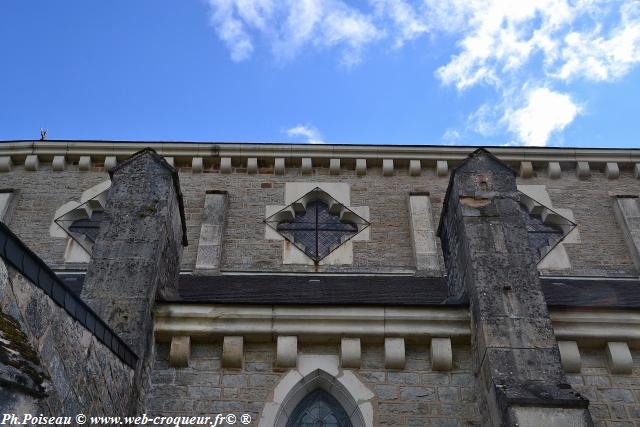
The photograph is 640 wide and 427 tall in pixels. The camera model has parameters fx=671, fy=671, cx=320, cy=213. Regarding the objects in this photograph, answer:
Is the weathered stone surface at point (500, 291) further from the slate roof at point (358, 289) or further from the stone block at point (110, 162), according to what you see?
the stone block at point (110, 162)

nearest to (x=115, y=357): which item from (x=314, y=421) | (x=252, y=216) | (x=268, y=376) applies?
(x=268, y=376)

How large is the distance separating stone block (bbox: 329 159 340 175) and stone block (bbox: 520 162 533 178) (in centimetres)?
319

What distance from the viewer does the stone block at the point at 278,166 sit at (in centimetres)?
1157

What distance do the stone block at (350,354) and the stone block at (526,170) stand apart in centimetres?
666

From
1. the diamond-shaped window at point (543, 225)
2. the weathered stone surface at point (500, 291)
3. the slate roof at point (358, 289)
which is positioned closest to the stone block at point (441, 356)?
the weathered stone surface at point (500, 291)

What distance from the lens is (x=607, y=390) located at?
6004mm

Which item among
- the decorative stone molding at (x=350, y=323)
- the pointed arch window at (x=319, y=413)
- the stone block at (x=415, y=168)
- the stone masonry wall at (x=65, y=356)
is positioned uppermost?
the stone block at (x=415, y=168)

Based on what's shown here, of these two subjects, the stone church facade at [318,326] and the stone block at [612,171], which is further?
the stone block at [612,171]

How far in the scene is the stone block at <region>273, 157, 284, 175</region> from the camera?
11.6 meters

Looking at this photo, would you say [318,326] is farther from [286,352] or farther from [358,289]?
[358,289]

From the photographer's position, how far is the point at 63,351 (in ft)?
13.5

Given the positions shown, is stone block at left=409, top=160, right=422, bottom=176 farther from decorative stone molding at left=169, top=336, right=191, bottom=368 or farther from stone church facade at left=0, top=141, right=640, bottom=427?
decorative stone molding at left=169, top=336, right=191, bottom=368

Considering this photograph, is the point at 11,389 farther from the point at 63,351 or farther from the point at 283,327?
the point at 283,327

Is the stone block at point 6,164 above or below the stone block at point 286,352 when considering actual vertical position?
above
